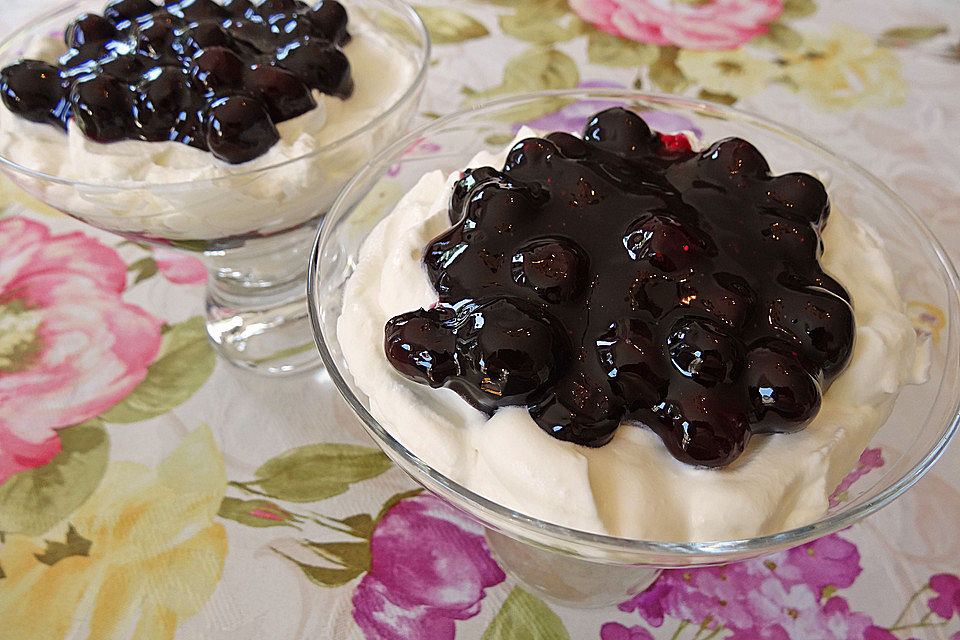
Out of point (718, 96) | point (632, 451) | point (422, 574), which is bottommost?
point (422, 574)

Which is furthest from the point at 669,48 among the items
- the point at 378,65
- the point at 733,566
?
the point at 733,566

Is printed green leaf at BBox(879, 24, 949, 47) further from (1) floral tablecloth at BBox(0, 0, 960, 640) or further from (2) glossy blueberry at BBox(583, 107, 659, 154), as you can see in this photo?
(2) glossy blueberry at BBox(583, 107, 659, 154)

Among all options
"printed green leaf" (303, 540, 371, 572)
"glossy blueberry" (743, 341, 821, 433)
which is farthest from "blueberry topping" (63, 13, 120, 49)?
"glossy blueberry" (743, 341, 821, 433)

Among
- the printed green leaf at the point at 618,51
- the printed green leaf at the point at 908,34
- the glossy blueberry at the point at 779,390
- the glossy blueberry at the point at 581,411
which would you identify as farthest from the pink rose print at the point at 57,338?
the printed green leaf at the point at 908,34

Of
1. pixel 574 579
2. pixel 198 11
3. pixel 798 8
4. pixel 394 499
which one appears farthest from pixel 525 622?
pixel 798 8

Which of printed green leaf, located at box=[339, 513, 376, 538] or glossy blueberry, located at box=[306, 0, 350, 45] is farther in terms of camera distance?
glossy blueberry, located at box=[306, 0, 350, 45]

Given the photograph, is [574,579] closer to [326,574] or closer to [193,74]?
[326,574]
